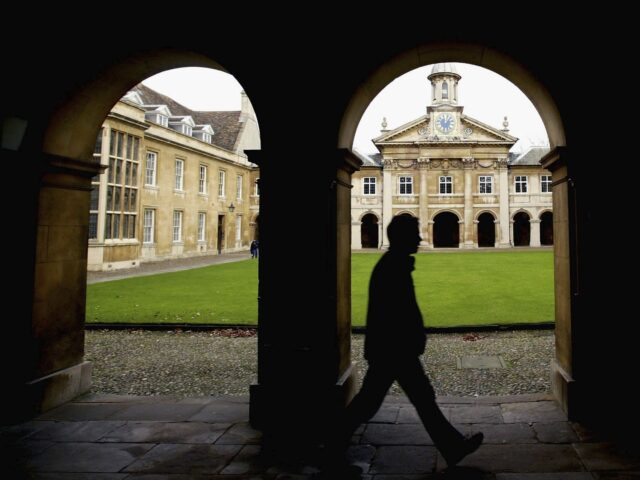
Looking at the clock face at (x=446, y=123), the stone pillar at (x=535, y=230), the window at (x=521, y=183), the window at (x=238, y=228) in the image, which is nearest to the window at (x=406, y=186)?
the clock face at (x=446, y=123)

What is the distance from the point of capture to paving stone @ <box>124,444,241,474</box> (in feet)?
10.0

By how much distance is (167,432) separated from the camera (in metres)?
3.70

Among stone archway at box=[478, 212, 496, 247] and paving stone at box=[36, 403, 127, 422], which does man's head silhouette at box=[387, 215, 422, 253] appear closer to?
paving stone at box=[36, 403, 127, 422]

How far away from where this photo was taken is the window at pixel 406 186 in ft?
130

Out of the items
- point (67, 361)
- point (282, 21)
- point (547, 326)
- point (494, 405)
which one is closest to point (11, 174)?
point (67, 361)

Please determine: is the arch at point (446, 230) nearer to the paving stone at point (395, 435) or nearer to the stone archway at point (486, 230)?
the stone archway at point (486, 230)

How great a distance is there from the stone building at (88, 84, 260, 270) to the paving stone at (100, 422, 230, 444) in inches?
466

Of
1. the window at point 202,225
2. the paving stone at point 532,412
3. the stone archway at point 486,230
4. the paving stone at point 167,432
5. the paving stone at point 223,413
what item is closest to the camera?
the paving stone at point 167,432

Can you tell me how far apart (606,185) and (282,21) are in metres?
3.29

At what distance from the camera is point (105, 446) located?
345 cm

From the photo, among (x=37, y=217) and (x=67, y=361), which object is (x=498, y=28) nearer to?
(x=37, y=217)

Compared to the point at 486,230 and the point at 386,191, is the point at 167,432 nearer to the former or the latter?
the point at 386,191

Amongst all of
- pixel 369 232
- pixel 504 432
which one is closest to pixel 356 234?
pixel 369 232

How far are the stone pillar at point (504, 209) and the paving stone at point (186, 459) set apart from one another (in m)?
38.2
